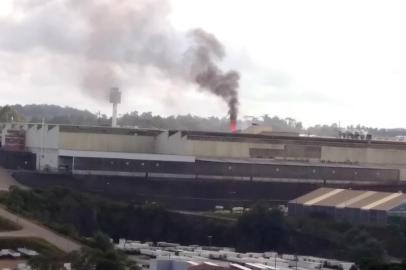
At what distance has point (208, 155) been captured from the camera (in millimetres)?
47594

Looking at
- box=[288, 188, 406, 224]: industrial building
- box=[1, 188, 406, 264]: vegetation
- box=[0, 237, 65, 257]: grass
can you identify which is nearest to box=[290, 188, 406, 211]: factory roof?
box=[288, 188, 406, 224]: industrial building

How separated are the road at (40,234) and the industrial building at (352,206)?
956 cm


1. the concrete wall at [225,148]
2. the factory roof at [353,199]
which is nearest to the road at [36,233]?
the factory roof at [353,199]

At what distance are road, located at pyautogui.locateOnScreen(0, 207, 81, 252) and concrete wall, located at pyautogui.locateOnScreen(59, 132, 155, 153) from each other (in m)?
Answer: 14.2

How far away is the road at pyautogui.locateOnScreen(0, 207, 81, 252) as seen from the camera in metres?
30.3

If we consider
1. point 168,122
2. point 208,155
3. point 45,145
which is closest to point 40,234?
point 208,155

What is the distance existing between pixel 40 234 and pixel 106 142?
1746 centimetres

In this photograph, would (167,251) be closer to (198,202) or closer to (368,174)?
(198,202)

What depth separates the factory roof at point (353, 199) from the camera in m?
37.5

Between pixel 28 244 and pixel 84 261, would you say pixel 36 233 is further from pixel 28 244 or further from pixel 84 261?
pixel 84 261

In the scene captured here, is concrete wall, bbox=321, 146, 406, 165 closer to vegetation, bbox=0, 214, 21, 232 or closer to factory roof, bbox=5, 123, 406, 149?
factory roof, bbox=5, 123, 406, 149

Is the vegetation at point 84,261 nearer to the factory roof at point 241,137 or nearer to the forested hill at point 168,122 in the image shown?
the factory roof at point 241,137

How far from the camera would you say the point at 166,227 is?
1506 inches

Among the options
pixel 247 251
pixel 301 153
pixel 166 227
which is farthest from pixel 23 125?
pixel 247 251
